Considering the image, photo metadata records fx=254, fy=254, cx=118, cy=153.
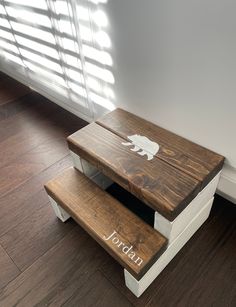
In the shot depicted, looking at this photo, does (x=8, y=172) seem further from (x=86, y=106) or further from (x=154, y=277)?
(x=154, y=277)

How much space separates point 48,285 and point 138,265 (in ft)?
1.33

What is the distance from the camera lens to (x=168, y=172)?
2.90 ft

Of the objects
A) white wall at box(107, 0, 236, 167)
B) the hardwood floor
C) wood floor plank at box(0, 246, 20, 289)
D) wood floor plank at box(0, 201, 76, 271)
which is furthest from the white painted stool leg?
wood floor plank at box(0, 246, 20, 289)

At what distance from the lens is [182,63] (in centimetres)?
90

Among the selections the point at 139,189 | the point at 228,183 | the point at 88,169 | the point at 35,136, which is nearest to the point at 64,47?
the point at 35,136

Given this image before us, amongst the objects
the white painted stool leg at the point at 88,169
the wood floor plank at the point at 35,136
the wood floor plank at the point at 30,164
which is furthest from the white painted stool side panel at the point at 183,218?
the wood floor plank at the point at 35,136

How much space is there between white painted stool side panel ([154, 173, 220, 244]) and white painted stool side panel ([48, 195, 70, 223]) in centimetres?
43

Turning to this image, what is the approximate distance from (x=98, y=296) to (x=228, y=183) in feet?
2.27

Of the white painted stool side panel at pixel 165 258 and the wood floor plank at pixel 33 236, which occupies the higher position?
the white painted stool side panel at pixel 165 258

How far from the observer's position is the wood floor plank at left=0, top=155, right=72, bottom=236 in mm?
1194

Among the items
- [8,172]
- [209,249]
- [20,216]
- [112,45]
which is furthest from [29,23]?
[209,249]

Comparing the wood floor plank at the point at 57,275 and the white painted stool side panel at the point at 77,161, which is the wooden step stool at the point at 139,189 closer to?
the white painted stool side panel at the point at 77,161

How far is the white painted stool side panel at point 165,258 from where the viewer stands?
0.84 m

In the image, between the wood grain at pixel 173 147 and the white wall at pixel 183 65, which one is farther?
the wood grain at pixel 173 147
